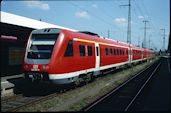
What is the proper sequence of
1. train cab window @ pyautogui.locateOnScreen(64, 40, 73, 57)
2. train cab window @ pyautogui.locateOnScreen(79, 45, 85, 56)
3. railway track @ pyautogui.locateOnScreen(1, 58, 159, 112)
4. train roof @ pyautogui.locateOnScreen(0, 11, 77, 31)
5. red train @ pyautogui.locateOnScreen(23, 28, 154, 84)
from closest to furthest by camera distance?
railway track @ pyautogui.locateOnScreen(1, 58, 159, 112), red train @ pyautogui.locateOnScreen(23, 28, 154, 84), train cab window @ pyautogui.locateOnScreen(64, 40, 73, 57), train roof @ pyautogui.locateOnScreen(0, 11, 77, 31), train cab window @ pyautogui.locateOnScreen(79, 45, 85, 56)

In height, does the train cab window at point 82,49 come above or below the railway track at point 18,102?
above

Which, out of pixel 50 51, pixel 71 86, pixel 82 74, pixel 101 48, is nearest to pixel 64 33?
pixel 50 51

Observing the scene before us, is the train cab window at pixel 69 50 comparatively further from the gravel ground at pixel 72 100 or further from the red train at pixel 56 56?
the gravel ground at pixel 72 100

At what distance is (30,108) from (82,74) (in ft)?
14.0

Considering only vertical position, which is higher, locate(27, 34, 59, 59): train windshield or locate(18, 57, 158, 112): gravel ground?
locate(27, 34, 59, 59): train windshield

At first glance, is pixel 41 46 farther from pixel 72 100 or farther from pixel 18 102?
pixel 72 100

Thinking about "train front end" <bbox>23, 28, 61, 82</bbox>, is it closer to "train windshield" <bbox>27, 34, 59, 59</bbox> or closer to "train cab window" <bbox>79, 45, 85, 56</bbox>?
"train windshield" <bbox>27, 34, 59, 59</bbox>

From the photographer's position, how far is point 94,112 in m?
6.91

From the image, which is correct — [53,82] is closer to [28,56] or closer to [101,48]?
[28,56]

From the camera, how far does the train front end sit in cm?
839

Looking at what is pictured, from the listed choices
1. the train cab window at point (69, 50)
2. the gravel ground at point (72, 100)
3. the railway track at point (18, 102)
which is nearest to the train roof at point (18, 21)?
the train cab window at point (69, 50)

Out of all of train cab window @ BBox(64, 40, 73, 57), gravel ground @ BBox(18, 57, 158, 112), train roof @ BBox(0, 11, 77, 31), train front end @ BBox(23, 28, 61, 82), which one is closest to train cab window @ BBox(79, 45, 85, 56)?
train cab window @ BBox(64, 40, 73, 57)

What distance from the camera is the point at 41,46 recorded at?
889 cm

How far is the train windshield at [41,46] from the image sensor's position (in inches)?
338
